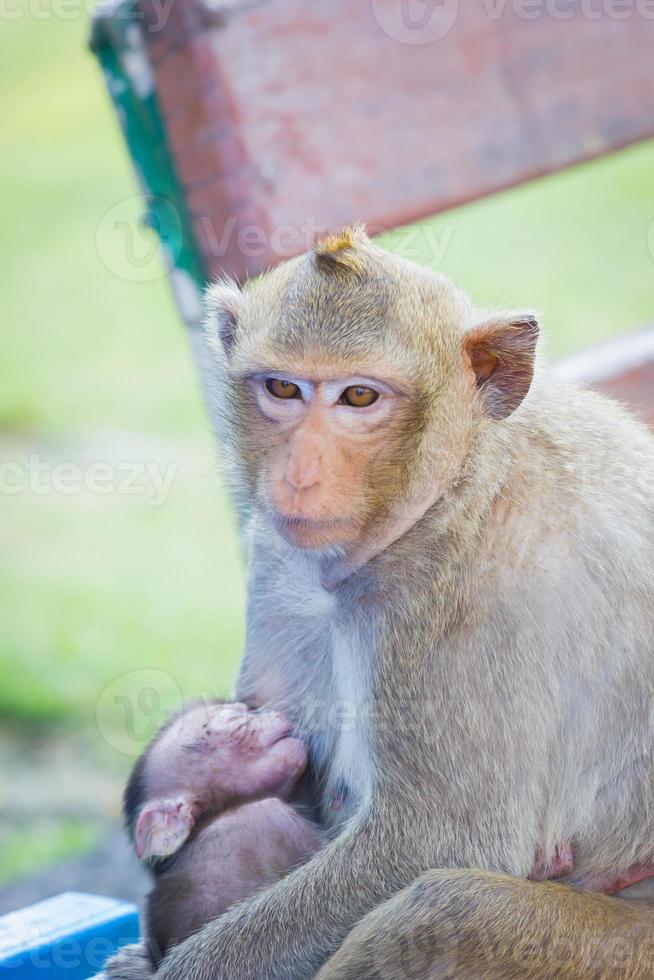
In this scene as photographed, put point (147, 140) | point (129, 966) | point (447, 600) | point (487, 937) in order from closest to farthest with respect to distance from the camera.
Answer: point (487, 937)
point (447, 600)
point (129, 966)
point (147, 140)

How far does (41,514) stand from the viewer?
957 cm

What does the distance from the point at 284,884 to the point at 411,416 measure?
0.98 metres

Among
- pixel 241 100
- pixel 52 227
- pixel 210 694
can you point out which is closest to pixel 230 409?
pixel 210 694

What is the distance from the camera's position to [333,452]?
2.46 m

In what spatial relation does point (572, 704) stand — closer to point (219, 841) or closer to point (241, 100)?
point (219, 841)

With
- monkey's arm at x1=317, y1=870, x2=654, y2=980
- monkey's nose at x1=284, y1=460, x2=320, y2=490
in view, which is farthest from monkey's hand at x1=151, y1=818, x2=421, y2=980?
monkey's nose at x1=284, y1=460, x2=320, y2=490

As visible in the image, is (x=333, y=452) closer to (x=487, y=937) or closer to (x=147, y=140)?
(x=487, y=937)

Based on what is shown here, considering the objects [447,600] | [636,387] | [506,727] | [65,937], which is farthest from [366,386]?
[636,387]

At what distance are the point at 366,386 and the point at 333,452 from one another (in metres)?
0.14

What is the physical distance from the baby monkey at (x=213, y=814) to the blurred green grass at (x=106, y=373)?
81cm

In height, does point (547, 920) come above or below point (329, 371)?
below

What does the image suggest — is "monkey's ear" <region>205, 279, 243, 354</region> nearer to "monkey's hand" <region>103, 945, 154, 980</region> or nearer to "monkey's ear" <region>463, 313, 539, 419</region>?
"monkey's ear" <region>463, 313, 539, 419</region>

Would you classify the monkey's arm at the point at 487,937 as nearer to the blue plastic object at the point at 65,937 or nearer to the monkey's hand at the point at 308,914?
the monkey's hand at the point at 308,914

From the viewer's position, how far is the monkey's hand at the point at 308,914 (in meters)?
2.53
